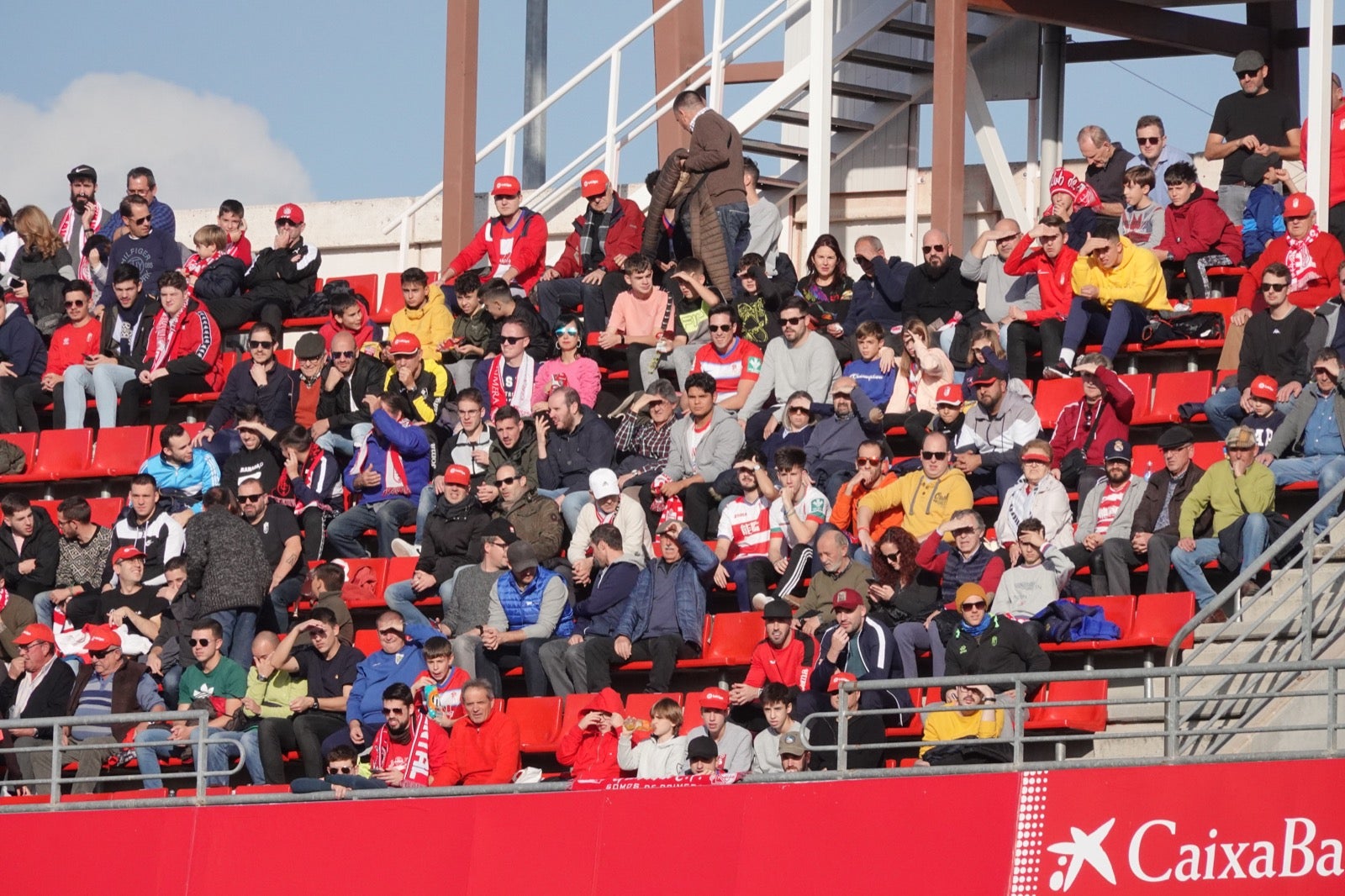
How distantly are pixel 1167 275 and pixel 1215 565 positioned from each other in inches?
136

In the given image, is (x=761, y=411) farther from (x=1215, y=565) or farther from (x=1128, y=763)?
(x=1128, y=763)

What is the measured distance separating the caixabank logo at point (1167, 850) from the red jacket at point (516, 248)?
24.2ft

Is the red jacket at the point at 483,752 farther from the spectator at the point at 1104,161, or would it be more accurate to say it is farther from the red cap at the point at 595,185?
the spectator at the point at 1104,161

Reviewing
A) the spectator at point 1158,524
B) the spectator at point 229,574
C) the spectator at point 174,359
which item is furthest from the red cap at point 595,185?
the spectator at point 1158,524

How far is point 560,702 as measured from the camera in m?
12.8

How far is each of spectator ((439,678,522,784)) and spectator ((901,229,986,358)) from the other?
4.42 metres

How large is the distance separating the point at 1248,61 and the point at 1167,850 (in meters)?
7.32

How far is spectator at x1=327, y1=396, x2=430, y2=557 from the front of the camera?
48.4 feet

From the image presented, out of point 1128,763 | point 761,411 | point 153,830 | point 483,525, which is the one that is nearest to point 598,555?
point 483,525

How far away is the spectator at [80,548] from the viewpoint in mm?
15180

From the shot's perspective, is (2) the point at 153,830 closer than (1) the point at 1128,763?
No

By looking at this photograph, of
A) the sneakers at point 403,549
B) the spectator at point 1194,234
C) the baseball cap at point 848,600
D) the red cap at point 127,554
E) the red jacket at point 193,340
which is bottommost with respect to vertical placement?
the baseball cap at point 848,600

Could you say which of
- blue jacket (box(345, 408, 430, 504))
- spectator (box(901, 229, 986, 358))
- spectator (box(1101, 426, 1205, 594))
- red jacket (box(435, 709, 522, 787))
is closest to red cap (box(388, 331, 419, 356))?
blue jacket (box(345, 408, 430, 504))

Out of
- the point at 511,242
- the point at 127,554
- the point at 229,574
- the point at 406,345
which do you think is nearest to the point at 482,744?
the point at 229,574
